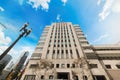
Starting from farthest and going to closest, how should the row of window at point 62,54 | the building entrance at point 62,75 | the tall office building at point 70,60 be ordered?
1. the row of window at point 62,54
2. the building entrance at point 62,75
3. the tall office building at point 70,60

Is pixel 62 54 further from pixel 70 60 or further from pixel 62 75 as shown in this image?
pixel 62 75

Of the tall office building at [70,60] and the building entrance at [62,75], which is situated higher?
the tall office building at [70,60]

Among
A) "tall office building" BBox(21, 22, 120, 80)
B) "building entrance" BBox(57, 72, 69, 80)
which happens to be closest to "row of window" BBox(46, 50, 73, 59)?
"tall office building" BBox(21, 22, 120, 80)

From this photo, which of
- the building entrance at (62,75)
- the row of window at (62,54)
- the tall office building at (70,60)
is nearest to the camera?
the tall office building at (70,60)

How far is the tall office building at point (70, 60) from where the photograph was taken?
102 feet

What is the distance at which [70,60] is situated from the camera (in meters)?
36.0

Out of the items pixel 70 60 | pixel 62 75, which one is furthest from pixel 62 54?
pixel 62 75

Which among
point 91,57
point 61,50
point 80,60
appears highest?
point 61,50

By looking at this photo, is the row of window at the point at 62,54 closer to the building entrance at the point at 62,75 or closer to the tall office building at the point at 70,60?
the tall office building at the point at 70,60

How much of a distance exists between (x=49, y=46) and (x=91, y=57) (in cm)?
1862

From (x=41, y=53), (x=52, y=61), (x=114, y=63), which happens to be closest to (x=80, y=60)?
(x=52, y=61)

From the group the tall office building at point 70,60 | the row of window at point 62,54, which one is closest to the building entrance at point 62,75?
the tall office building at point 70,60

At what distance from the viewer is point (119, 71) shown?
33094 millimetres

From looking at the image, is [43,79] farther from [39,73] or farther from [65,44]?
[65,44]
